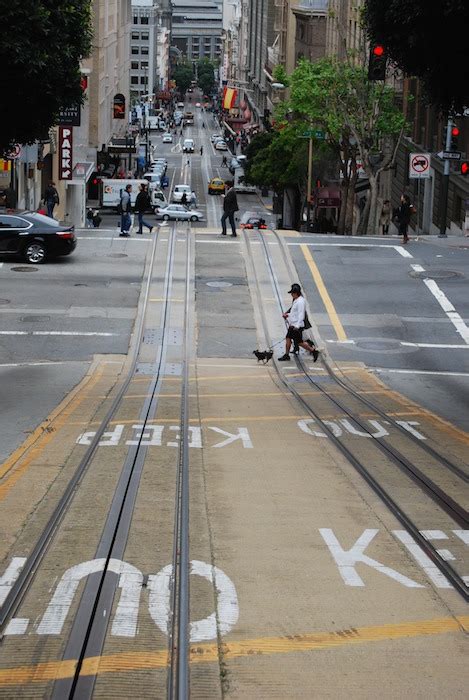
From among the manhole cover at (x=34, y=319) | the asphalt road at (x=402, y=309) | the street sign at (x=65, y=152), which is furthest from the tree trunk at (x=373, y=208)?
the manhole cover at (x=34, y=319)

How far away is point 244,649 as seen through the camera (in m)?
7.04

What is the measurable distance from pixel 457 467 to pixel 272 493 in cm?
294

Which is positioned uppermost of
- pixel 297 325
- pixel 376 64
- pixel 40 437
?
pixel 376 64

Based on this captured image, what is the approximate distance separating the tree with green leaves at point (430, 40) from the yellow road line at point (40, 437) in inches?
298

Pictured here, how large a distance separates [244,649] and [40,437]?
8.27 meters

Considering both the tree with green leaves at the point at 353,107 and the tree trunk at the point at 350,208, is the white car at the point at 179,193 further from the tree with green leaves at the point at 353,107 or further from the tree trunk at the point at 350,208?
the tree with green leaves at the point at 353,107

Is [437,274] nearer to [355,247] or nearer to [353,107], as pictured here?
[355,247]

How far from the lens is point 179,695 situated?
251 inches

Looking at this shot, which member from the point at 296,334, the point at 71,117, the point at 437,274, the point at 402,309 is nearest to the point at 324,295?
the point at 402,309

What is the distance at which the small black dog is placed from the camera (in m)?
23.0

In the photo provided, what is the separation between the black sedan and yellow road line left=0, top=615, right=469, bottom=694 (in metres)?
Answer: 26.3

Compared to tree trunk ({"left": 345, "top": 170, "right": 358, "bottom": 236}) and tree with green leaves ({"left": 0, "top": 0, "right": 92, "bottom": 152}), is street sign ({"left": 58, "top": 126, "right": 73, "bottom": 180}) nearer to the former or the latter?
tree trunk ({"left": 345, "top": 170, "right": 358, "bottom": 236})

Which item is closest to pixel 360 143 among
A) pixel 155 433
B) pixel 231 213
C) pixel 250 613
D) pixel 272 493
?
pixel 231 213

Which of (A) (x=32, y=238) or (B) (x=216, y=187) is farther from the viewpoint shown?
(B) (x=216, y=187)
